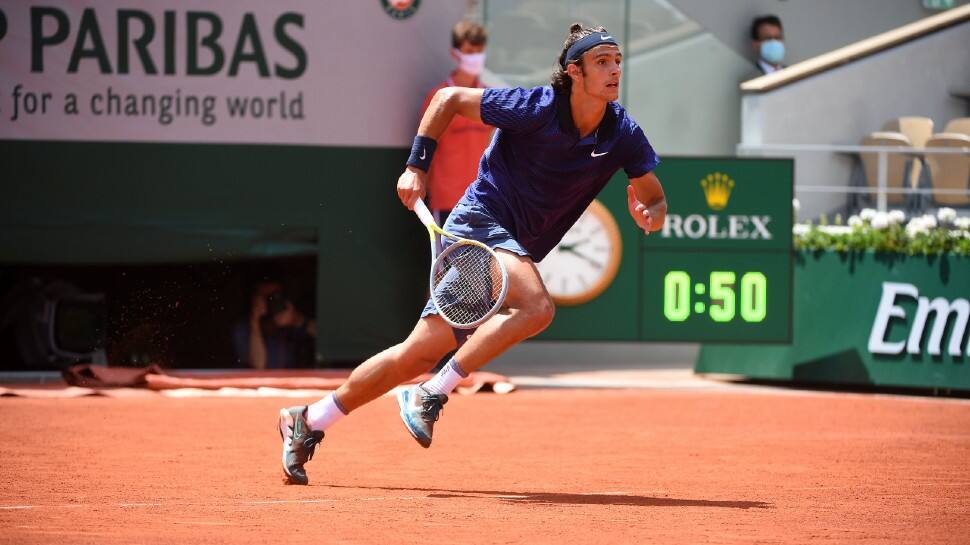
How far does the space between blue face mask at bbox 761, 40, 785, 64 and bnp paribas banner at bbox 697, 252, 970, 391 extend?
4032mm

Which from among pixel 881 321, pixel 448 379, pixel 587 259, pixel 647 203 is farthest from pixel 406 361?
pixel 881 321

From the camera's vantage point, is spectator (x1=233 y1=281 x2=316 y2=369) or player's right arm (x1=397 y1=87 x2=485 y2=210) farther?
spectator (x1=233 y1=281 x2=316 y2=369)

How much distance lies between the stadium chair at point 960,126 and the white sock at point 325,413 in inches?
383

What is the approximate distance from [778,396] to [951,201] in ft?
11.6

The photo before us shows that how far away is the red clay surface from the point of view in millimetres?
5094

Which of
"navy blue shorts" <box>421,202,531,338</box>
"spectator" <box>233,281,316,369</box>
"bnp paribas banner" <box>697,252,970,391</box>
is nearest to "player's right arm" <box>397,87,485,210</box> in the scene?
"navy blue shorts" <box>421,202,531,338</box>

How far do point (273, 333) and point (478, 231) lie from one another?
5087mm

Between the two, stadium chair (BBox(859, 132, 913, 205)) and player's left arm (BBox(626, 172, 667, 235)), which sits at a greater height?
stadium chair (BBox(859, 132, 913, 205))

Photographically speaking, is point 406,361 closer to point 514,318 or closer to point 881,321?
point 514,318

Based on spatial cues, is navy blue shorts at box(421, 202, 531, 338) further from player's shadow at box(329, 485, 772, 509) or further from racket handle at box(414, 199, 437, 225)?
player's shadow at box(329, 485, 772, 509)

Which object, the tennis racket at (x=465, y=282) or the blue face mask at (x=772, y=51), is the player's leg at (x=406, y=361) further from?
the blue face mask at (x=772, y=51)

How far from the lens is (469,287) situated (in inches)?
229

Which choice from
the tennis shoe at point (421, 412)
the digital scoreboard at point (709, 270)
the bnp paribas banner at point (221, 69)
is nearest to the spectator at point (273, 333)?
the bnp paribas banner at point (221, 69)

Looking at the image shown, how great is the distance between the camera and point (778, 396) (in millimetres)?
10672
